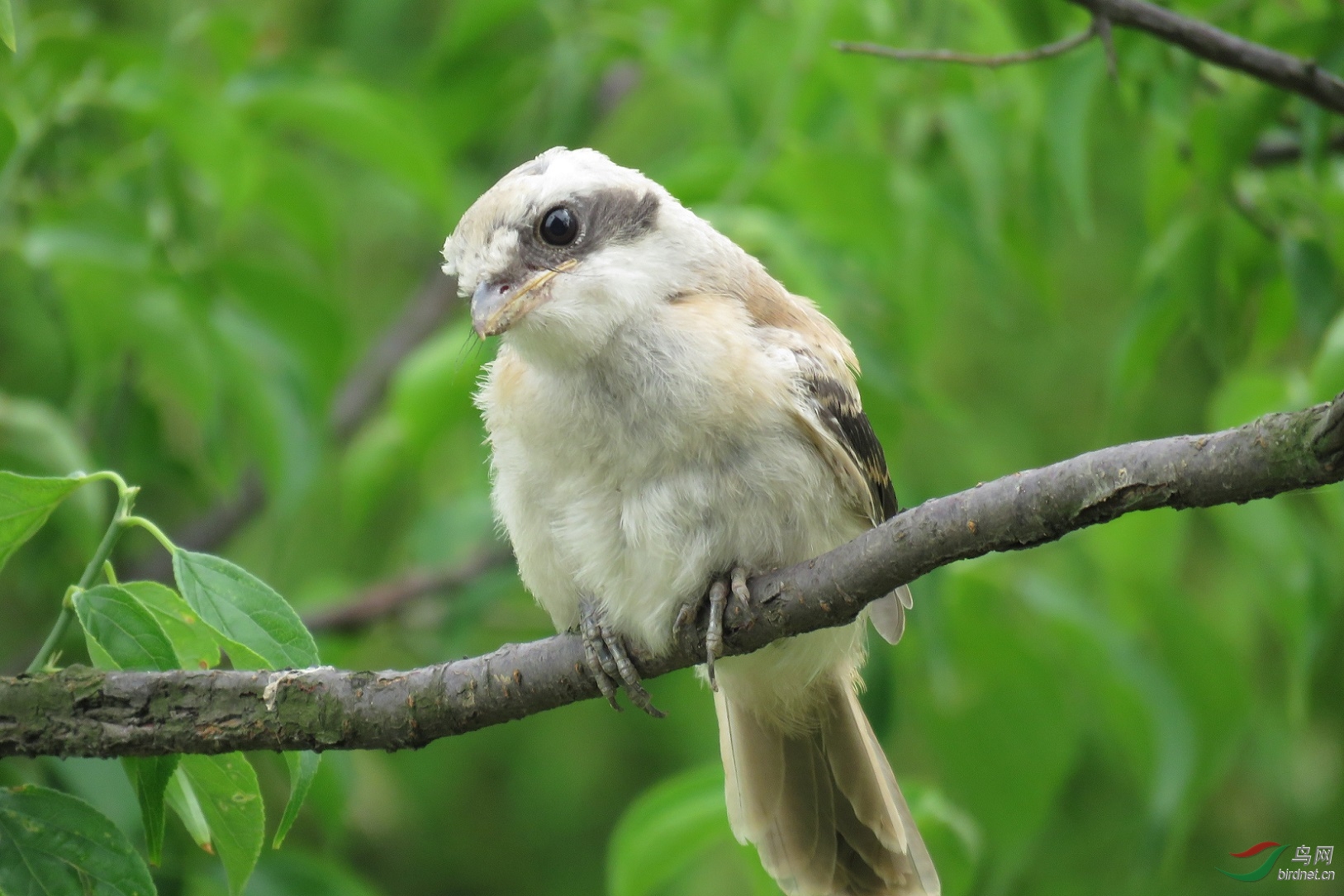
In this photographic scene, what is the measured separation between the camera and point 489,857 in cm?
689

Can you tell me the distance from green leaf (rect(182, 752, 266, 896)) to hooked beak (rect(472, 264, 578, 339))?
99 centimetres

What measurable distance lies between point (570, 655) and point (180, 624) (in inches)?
28.6

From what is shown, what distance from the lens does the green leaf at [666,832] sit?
3131 mm

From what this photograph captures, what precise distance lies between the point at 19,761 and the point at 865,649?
219 centimetres

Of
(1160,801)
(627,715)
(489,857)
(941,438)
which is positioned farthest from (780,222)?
(489,857)

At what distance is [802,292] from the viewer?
3625 mm

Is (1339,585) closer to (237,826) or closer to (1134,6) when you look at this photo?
(1134,6)

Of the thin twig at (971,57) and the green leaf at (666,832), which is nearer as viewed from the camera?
the thin twig at (971,57)

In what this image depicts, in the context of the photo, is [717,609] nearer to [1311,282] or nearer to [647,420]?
[647,420]

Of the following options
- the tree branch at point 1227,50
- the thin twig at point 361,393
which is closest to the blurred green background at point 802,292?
the thin twig at point 361,393

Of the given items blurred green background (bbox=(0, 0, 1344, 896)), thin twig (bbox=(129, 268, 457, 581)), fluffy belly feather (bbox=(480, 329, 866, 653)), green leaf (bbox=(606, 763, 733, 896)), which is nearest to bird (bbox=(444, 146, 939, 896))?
fluffy belly feather (bbox=(480, 329, 866, 653))

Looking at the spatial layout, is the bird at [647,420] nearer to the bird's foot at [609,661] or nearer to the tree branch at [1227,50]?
the bird's foot at [609,661]

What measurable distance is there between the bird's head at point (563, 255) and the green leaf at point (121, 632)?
2.98 ft

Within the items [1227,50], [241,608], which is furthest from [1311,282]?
[241,608]
